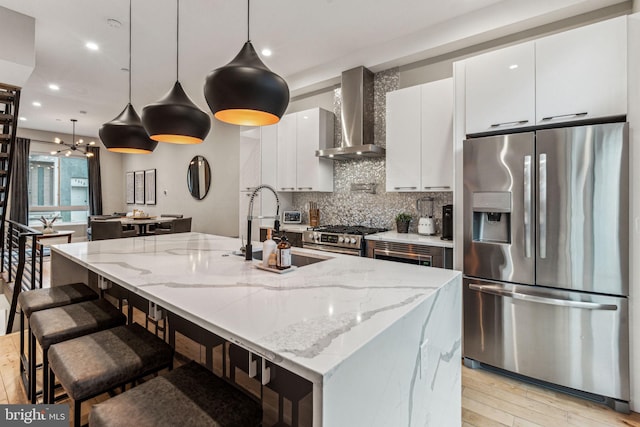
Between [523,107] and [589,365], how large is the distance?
5.91 feet

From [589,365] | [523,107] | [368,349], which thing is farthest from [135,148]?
[589,365]

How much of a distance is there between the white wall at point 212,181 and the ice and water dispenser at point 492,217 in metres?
4.11

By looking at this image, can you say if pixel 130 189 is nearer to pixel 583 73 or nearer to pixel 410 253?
pixel 410 253

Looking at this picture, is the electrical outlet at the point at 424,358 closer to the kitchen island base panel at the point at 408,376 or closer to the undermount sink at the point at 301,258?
the kitchen island base panel at the point at 408,376

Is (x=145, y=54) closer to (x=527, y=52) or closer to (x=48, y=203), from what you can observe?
(x=527, y=52)

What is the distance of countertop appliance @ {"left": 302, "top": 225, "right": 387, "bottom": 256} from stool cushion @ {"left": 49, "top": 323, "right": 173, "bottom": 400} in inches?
82.5

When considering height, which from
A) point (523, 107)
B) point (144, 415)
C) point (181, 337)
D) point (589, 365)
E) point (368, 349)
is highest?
point (523, 107)

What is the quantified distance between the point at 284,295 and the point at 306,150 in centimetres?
303

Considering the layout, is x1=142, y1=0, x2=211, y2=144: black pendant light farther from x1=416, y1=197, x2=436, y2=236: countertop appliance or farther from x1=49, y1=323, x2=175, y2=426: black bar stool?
x1=416, y1=197, x2=436, y2=236: countertop appliance

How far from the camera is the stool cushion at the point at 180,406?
3.10ft

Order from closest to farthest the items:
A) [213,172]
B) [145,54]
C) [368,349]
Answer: [368,349]
[145,54]
[213,172]

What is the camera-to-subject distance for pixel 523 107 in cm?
234

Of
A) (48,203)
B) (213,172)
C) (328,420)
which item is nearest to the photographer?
(328,420)

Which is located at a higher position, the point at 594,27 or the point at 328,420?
the point at 594,27
